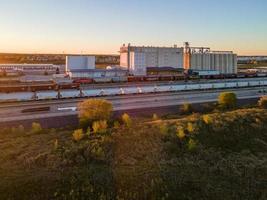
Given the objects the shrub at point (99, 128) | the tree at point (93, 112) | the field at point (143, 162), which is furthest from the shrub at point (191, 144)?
the tree at point (93, 112)

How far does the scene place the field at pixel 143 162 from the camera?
32.8ft

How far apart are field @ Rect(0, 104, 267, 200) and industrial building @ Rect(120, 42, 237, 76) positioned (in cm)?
5255

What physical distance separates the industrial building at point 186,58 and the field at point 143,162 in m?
52.6

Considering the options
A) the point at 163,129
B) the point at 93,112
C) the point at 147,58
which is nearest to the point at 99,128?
the point at 93,112

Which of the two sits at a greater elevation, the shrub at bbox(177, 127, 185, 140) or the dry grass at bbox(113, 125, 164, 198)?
the shrub at bbox(177, 127, 185, 140)

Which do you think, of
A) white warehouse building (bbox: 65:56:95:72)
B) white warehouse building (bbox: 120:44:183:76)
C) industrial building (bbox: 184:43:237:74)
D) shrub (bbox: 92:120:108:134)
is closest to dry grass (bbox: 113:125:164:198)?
shrub (bbox: 92:120:108:134)

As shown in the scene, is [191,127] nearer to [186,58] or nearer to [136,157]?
[136,157]

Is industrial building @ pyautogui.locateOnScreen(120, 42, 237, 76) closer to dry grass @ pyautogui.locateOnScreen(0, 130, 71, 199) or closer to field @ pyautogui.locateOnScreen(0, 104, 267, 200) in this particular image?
Answer: field @ pyautogui.locateOnScreen(0, 104, 267, 200)

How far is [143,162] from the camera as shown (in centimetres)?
1212

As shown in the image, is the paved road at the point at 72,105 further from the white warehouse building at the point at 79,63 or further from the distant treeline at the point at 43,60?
the distant treeline at the point at 43,60

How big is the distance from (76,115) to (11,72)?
47.1m

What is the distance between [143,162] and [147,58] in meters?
59.2

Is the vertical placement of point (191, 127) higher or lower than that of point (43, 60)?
lower

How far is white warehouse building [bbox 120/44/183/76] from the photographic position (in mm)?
63125
